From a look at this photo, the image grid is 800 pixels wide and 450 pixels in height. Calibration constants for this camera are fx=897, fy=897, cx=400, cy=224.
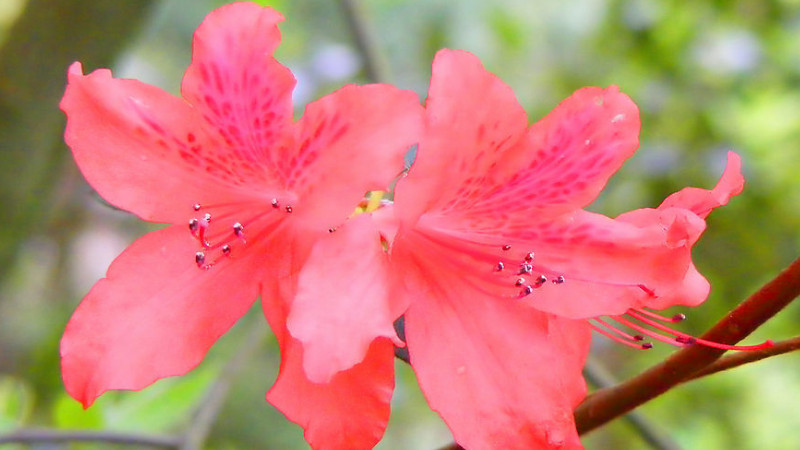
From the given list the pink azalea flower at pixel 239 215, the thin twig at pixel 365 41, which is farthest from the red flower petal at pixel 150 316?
the thin twig at pixel 365 41

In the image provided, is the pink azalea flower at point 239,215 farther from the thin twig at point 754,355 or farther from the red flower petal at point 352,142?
the thin twig at point 754,355

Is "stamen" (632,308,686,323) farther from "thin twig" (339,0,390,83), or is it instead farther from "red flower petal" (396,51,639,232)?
"thin twig" (339,0,390,83)

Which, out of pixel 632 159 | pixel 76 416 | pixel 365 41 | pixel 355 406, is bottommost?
pixel 76 416

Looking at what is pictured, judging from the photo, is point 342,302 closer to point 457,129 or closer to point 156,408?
point 457,129

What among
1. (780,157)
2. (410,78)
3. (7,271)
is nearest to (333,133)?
(7,271)

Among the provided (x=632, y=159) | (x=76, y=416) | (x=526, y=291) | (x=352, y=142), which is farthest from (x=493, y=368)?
(x=632, y=159)

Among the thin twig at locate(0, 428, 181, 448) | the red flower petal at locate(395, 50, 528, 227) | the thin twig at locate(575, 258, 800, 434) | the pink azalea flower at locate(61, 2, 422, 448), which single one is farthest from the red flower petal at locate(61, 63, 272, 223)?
the thin twig at locate(0, 428, 181, 448)

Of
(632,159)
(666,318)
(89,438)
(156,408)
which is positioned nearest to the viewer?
(666,318)
